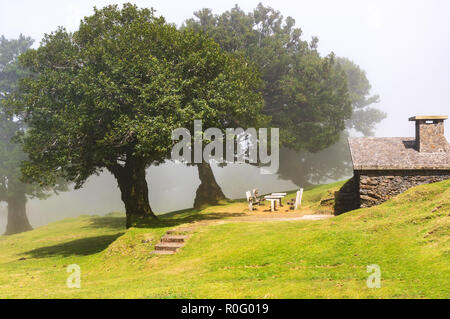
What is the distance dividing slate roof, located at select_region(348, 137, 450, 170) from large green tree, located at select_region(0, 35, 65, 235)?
3505 cm

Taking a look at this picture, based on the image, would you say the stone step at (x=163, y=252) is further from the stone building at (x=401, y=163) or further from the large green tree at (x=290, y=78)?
the large green tree at (x=290, y=78)

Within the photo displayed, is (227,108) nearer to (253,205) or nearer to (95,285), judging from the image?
(253,205)

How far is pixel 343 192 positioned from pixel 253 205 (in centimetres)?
933

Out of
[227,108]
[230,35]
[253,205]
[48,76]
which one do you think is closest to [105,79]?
[48,76]

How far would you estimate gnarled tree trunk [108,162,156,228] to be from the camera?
1137 inches

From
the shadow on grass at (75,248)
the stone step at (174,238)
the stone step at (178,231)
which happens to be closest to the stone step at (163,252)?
the stone step at (174,238)

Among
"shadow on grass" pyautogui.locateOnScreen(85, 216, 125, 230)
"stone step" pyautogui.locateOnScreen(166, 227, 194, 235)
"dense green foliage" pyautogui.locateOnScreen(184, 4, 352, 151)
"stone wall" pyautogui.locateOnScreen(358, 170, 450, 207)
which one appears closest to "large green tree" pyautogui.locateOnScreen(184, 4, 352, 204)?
"dense green foliage" pyautogui.locateOnScreen(184, 4, 352, 151)

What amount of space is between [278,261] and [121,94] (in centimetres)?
1458

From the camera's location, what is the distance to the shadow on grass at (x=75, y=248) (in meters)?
27.0

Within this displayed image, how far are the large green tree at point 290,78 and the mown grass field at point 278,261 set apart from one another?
2287cm

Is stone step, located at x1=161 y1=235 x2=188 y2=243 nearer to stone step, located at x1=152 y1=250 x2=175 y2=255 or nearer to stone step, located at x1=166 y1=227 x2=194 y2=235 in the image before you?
stone step, located at x1=166 y1=227 x2=194 y2=235

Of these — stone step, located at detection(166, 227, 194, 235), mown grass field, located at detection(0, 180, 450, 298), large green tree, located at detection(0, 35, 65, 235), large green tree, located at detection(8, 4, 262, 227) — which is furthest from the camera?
large green tree, located at detection(0, 35, 65, 235)

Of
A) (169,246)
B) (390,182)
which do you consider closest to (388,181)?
(390,182)

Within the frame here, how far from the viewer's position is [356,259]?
15305 millimetres
